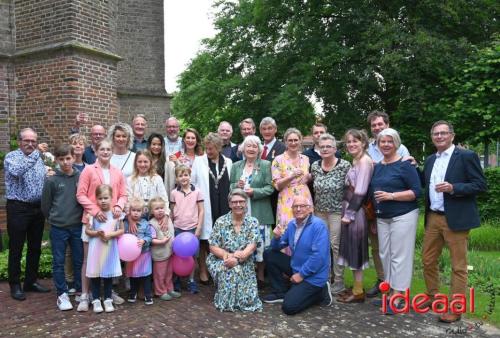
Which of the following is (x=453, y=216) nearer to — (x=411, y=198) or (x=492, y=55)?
(x=411, y=198)

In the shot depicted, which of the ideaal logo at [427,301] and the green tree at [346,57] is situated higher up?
the green tree at [346,57]

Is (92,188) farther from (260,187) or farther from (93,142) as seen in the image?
(260,187)

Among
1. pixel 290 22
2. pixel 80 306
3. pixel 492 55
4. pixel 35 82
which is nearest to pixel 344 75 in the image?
pixel 290 22

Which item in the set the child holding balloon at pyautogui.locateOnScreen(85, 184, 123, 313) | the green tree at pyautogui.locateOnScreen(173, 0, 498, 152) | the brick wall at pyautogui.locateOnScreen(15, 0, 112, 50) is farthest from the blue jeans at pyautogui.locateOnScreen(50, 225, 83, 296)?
the green tree at pyautogui.locateOnScreen(173, 0, 498, 152)

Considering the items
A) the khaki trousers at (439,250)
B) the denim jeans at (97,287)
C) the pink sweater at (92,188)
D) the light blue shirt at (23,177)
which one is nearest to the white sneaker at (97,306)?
the denim jeans at (97,287)

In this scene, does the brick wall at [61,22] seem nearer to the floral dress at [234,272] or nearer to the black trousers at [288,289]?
the floral dress at [234,272]

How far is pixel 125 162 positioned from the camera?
551 centimetres

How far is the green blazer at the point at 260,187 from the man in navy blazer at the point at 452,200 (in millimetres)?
1889

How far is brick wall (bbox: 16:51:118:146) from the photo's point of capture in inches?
323

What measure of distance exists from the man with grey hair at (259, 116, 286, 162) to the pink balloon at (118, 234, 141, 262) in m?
2.09

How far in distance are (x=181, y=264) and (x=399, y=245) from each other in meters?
2.56

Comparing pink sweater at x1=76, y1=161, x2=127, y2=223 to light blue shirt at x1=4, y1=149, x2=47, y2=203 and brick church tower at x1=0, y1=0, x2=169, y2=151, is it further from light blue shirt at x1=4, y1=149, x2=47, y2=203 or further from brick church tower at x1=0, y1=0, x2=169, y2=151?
brick church tower at x1=0, y1=0, x2=169, y2=151

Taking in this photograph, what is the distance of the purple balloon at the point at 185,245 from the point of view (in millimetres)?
5227

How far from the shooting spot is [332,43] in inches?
574
